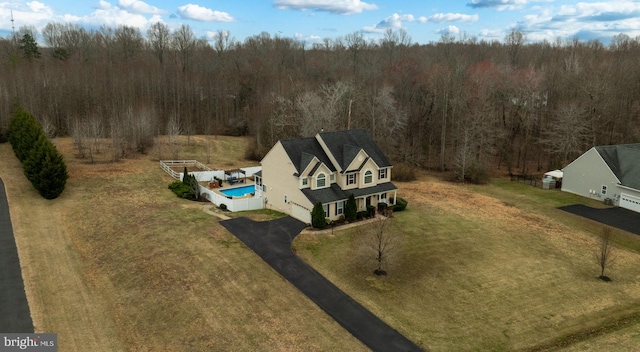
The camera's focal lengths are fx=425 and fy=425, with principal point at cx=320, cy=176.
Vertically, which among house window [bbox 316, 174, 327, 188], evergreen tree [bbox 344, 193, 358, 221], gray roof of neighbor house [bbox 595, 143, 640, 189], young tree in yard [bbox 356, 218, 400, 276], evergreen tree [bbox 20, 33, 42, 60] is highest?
evergreen tree [bbox 20, 33, 42, 60]

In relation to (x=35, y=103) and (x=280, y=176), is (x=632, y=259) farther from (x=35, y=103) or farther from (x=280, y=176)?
(x=35, y=103)

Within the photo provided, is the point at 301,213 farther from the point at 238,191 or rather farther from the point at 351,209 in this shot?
the point at 238,191

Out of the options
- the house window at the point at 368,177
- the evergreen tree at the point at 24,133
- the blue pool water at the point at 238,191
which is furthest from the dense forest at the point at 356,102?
the house window at the point at 368,177

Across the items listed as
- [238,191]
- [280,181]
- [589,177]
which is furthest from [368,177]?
[589,177]

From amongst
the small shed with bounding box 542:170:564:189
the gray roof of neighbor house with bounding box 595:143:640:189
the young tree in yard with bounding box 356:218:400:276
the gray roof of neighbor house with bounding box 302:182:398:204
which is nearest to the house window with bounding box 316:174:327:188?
the gray roof of neighbor house with bounding box 302:182:398:204

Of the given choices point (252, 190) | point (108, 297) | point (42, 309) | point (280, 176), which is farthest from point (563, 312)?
point (252, 190)

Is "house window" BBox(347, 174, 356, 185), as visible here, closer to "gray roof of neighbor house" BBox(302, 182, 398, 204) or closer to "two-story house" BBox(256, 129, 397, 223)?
"two-story house" BBox(256, 129, 397, 223)
